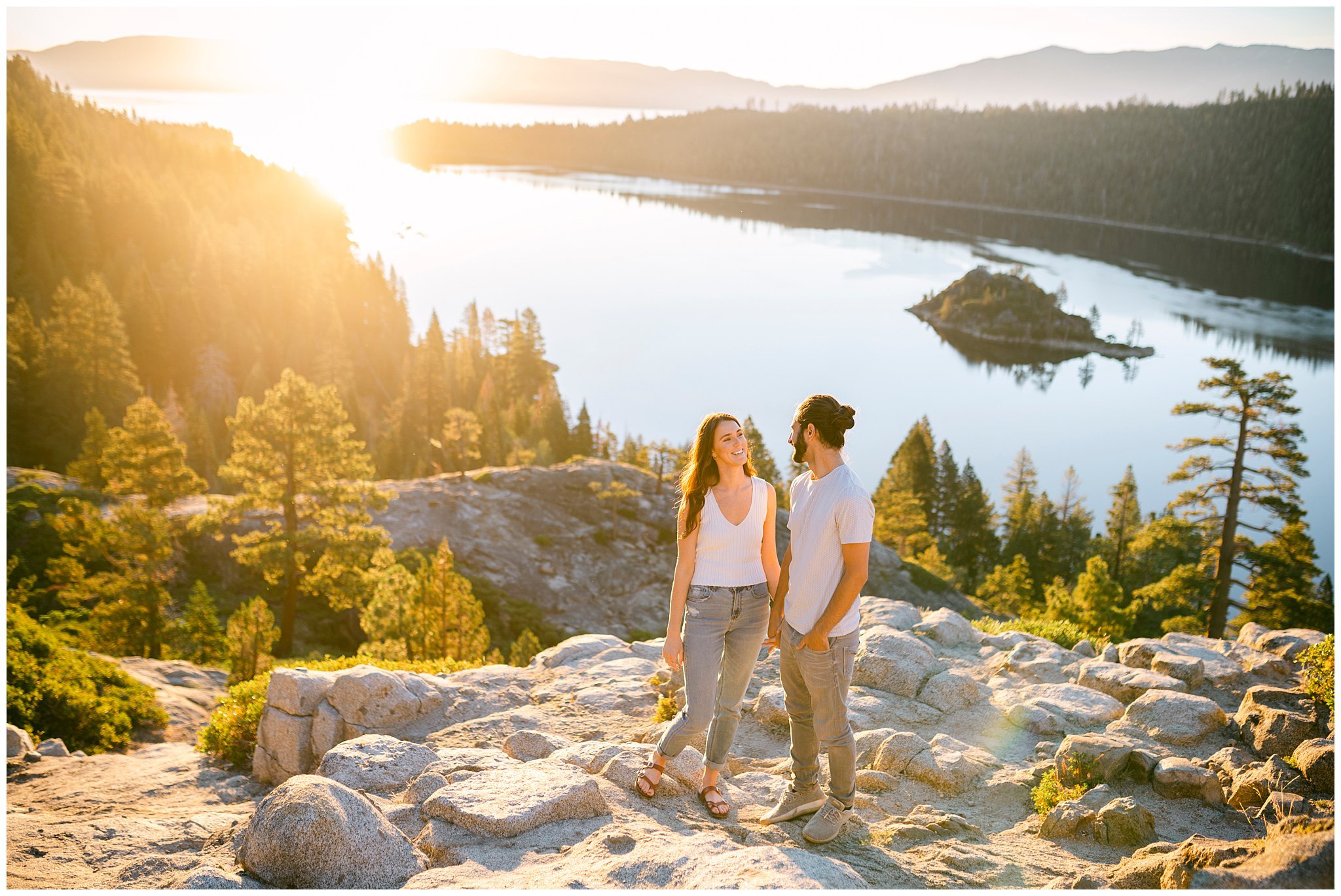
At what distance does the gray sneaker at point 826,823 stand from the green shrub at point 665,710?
10.5 ft

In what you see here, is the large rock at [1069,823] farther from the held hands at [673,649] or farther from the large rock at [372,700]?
the large rock at [372,700]

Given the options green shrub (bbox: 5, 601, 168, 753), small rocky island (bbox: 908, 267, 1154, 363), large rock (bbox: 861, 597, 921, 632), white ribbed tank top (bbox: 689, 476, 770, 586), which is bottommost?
green shrub (bbox: 5, 601, 168, 753)

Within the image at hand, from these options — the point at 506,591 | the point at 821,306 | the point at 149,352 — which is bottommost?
the point at 506,591

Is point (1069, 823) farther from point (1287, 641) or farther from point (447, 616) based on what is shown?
point (447, 616)

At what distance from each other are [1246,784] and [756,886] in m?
4.57

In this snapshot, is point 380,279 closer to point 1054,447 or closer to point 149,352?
point 149,352

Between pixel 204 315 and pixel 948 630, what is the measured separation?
326ft

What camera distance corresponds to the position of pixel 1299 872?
170 inches

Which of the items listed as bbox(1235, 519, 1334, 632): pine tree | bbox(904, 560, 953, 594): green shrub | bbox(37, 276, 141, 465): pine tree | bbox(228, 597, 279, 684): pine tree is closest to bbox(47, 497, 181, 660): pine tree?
bbox(228, 597, 279, 684): pine tree

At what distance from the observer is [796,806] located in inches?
233

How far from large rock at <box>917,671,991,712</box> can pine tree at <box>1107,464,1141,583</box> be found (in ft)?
157

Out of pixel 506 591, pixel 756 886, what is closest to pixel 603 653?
pixel 756 886

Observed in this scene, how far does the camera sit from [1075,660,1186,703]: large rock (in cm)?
898

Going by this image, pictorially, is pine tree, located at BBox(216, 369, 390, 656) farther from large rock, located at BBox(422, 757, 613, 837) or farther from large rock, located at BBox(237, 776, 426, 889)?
large rock, located at BBox(237, 776, 426, 889)
